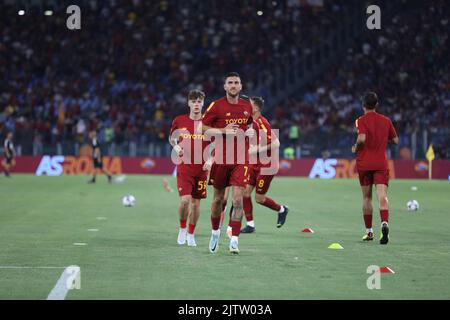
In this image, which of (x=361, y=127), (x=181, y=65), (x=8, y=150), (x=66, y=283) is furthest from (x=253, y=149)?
(x=181, y=65)

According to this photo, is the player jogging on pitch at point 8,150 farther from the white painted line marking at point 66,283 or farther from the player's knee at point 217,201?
the white painted line marking at point 66,283

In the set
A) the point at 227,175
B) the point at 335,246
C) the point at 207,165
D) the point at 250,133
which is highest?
the point at 250,133

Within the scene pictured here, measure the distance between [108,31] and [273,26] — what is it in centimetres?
881

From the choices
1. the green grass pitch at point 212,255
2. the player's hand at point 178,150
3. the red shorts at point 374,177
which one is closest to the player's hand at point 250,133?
the player's hand at point 178,150

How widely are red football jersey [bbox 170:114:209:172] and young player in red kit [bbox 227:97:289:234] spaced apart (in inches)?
65.2

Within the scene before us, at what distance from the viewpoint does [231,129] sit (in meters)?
13.1

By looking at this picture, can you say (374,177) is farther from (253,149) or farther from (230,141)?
(230,141)

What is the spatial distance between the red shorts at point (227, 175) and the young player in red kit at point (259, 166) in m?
2.63

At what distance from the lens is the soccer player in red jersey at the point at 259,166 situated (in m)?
16.2

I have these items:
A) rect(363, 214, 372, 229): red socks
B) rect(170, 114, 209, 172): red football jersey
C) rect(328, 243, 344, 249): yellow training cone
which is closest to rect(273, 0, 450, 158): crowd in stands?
rect(363, 214, 372, 229): red socks

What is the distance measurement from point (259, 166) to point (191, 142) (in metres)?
3.10

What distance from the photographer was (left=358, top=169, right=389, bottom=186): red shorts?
15.1m

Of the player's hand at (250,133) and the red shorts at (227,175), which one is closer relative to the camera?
the player's hand at (250,133)
